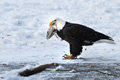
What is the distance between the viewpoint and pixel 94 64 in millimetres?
7016

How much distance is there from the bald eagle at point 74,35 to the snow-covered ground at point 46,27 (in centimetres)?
30

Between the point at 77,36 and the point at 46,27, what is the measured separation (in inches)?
163

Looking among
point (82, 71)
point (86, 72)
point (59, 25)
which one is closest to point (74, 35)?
point (59, 25)

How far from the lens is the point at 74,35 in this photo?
26.2ft

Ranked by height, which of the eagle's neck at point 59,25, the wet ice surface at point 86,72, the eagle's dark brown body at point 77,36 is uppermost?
the eagle's neck at point 59,25

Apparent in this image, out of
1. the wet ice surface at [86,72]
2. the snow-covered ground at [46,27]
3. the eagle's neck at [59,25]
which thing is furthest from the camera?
the eagle's neck at [59,25]

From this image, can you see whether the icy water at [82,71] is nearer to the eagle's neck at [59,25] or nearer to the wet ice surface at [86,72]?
the wet ice surface at [86,72]

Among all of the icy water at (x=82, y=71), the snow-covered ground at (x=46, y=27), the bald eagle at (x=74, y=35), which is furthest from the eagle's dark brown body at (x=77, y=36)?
the icy water at (x=82, y=71)

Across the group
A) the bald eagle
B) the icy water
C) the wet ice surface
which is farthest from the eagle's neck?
the wet ice surface

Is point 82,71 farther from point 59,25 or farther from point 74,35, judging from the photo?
point 59,25

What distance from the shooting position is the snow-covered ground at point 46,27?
26.0ft

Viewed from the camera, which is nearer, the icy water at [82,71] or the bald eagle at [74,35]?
the icy water at [82,71]

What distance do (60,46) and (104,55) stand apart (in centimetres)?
176

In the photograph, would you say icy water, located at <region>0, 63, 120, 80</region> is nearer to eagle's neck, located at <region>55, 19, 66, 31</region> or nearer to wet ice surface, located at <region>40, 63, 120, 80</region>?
wet ice surface, located at <region>40, 63, 120, 80</region>
